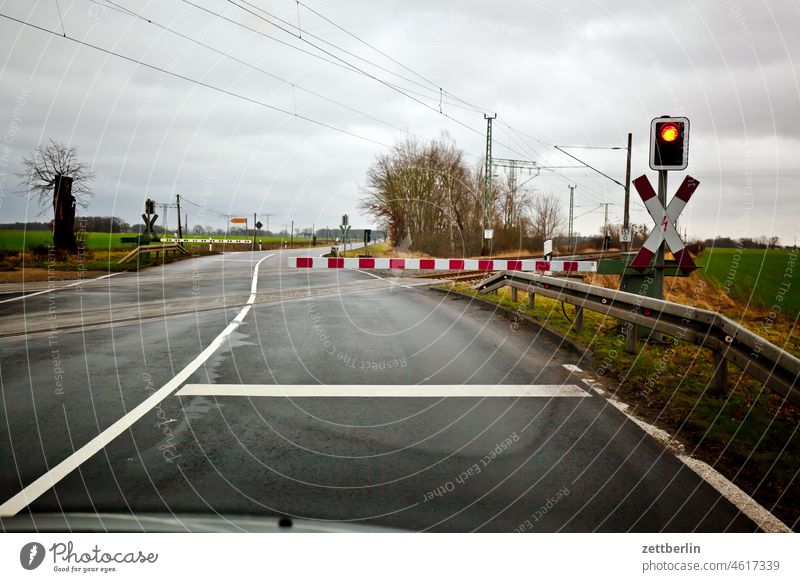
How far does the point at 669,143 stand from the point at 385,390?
4714mm

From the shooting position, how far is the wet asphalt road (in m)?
3.10

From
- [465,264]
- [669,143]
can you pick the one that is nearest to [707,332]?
[669,143]

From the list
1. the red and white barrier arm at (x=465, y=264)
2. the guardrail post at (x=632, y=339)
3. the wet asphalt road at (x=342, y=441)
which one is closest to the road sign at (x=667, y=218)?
the guardrail post at (x=632, y=339)

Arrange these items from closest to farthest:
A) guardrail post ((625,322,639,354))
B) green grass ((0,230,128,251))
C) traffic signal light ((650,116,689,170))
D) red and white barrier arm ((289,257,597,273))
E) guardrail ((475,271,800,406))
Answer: guardrail ((475,271,800,406)) < traffic signal light ((650,116,689,170)) < guardrail post ((625,322,639,354)) < red and white barrier arm ((289,257,597,273)) < green grass ((0,230,128,251))

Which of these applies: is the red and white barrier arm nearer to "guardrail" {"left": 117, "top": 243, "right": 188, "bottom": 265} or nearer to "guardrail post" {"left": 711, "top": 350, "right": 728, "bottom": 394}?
"guardrail post" {"left": 711, "top": 350, "right": 728, "bottom": 394}

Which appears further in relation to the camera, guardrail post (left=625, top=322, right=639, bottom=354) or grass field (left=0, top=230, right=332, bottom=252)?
grass field (left=0, top=230, right=332, bottom=252)

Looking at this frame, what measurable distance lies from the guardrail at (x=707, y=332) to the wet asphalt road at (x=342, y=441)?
0.94 meters

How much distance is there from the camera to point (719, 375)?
555 centimetres

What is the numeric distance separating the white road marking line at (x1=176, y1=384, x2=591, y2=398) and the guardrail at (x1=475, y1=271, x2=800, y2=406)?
1305 mm

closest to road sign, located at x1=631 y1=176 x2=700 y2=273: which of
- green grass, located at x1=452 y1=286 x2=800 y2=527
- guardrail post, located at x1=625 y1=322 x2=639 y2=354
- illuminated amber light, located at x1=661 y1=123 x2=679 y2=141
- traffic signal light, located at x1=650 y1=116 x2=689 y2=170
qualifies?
traffic signal light, located at x1=650 y1=116 x2=689 y2=170

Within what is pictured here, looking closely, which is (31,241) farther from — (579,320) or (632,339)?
(632,339)
